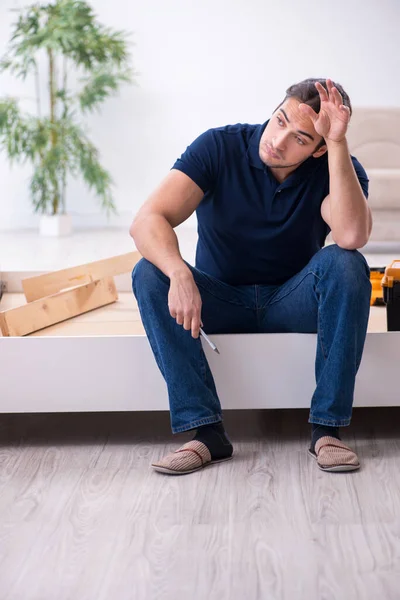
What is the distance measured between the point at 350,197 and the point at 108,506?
2.71 ft

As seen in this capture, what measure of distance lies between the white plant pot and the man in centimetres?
394

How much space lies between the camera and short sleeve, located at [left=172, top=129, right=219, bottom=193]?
1.92 m

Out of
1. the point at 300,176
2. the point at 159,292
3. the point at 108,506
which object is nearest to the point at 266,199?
the point at 300,176

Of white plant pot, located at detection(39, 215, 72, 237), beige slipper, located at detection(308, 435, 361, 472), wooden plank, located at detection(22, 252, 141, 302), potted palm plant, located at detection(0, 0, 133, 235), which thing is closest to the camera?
beige slipper, located at detection(308, 435, 361, 472)

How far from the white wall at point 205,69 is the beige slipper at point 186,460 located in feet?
15.6

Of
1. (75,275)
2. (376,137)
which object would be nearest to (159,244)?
(75,275)

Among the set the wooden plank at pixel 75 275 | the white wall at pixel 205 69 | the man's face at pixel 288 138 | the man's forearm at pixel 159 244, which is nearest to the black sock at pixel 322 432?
the man's forearm at pixel 159 244

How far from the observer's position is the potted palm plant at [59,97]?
5.70 m

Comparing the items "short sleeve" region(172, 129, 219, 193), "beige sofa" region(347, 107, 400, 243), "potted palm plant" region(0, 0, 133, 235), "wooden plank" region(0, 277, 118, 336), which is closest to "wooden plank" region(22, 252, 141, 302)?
"wooden plank" region(0, 277, 118, 336)

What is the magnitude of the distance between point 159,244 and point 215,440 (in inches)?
17.2

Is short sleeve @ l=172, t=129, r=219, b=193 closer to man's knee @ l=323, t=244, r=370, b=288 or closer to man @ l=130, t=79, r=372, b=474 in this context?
man @ l=130, t=79, r=372, b=474

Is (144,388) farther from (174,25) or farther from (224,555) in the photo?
(174,25)

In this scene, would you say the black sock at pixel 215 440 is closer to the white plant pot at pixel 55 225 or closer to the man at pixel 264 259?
the man at pixel 264 259

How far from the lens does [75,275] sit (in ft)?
8.94
